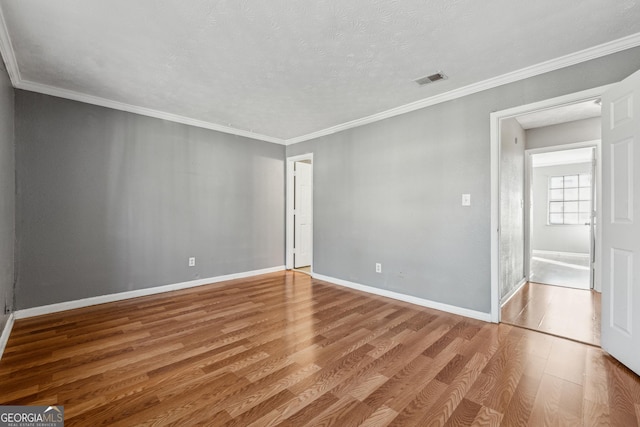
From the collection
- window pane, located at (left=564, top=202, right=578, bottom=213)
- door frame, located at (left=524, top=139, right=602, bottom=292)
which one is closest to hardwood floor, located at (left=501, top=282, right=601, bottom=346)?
door frame, located at (left=524, top=139, right=602, bottom=292)

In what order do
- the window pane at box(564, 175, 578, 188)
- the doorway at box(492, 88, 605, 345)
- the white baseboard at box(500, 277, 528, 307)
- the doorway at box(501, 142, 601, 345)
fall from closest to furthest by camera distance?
1. the doorway at box(492, 88, 605, 345)
2. the doorway at box(501, 142, 601, 345)
3. the white baseboard at box(500, 277, 528, 307)
4. the window pane at box(564, 175, 578, 188)

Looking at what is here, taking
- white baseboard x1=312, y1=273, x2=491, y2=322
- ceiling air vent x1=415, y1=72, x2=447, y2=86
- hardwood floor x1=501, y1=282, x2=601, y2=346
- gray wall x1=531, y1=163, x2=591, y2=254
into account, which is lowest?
hardwood floor x1=501, y1=282, x2=601, y2=346

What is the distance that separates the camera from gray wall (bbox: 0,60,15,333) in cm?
242

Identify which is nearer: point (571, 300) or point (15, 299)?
point (15, 299)

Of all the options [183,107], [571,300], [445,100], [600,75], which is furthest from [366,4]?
[571,300]

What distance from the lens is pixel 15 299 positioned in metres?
2.97

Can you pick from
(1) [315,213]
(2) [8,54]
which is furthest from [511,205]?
(2) [8,54]

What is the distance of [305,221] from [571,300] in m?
4.22

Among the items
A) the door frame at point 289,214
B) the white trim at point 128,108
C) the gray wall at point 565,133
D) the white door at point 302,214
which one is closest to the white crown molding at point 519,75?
the door frame at point 289,214

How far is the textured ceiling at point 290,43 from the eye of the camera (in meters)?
1.90

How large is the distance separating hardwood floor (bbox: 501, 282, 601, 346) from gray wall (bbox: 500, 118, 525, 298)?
229 millimetres

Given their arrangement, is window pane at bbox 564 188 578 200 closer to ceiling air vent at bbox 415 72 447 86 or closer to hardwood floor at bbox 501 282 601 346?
hardwood floor at bbox 501 282 601 346

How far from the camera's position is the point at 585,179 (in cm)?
726

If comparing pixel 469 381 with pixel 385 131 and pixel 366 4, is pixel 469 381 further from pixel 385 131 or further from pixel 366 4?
pixel 385 131
